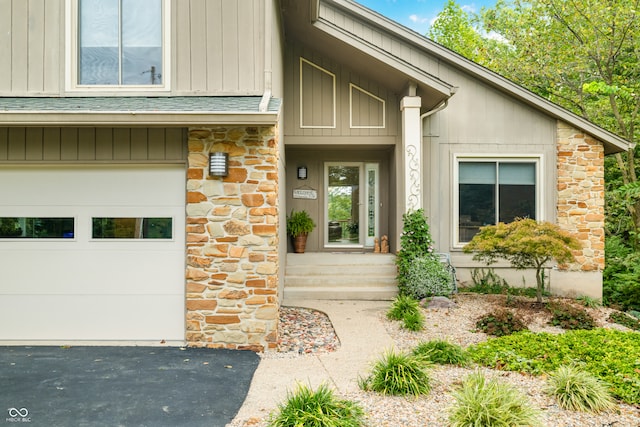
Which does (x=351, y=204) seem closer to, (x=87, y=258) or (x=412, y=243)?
(x=412, y=243)

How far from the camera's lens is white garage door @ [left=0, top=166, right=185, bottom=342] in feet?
16.6

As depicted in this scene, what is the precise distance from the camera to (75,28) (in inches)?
201

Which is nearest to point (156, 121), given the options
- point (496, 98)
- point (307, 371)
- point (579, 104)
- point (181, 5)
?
point (181, 5)

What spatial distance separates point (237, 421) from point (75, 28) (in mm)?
4966

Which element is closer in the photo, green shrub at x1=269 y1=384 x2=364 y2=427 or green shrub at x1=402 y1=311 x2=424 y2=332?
green shrub at x1=269 y1=384 x2=364 y2=427

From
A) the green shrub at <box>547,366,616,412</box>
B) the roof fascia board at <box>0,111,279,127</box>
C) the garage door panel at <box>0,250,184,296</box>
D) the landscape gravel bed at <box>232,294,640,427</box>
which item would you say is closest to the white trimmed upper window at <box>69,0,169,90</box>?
the roof fascia board at <box>0,111,279,127</box>

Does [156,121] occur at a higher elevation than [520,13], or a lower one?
lower

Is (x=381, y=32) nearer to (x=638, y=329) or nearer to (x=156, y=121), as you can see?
(x=156, y=121)

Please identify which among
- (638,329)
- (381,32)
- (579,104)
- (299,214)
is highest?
(381,32)

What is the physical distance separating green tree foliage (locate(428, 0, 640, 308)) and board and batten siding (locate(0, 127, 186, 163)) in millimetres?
9001

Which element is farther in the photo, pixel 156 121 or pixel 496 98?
pixel 496 98

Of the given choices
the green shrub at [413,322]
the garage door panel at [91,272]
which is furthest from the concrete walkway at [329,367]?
the garage door panel at [91,272]

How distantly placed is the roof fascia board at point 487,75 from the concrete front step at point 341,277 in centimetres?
405

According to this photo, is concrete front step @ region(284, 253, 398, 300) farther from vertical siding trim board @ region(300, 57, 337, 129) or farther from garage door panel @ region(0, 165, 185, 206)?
garage door panel @ region(0, 165, 185, 206)
